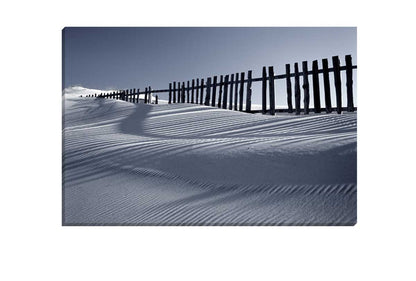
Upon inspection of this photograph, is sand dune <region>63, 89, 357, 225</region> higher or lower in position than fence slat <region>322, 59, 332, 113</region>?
lower

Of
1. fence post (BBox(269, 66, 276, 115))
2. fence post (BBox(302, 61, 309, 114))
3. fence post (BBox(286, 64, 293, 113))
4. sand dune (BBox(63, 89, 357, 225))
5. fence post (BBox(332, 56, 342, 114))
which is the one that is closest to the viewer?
sand dune (BBox(63, 89, 357, 225))

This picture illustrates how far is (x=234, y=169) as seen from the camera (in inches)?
117

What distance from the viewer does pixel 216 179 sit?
2.91 meters

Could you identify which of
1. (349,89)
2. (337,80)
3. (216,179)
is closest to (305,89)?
(337,80)

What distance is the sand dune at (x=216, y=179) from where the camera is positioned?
8.78 ft

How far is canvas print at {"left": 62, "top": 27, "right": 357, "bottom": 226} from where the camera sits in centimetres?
272

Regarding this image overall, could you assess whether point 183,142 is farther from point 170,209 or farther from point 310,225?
point 310,225

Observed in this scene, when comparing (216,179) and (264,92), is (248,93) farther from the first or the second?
(216,179)

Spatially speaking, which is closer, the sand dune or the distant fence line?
the sand dune

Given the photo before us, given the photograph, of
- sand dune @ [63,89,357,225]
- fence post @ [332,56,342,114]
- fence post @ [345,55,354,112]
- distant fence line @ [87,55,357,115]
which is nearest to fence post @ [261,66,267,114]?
distant fence line @ [87,55,357,115]

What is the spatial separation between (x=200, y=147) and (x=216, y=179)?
1.81 feet

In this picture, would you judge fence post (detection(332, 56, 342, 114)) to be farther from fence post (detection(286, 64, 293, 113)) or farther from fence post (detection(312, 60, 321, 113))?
fence post (detection(286, 64, 293, 113))
